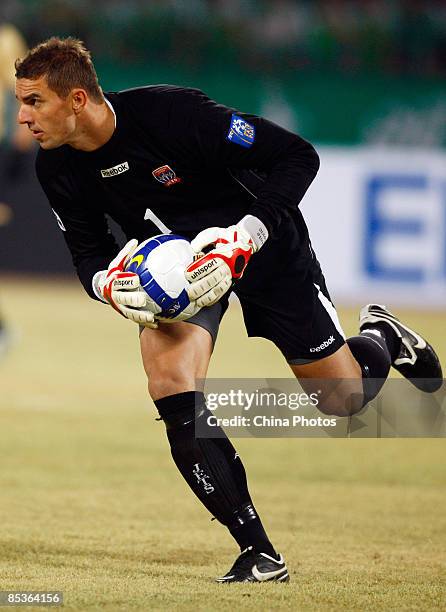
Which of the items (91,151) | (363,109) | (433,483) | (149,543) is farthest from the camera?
(363,109)

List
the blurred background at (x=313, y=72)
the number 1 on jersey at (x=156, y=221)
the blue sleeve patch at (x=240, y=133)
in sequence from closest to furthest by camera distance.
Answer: the blue sleeve patch at (x=240, y=133), the number 1 on jersey at (x=156, y=221), the blurred background at (x=313, y=72)

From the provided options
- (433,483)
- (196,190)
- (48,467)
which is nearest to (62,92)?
(196,190)

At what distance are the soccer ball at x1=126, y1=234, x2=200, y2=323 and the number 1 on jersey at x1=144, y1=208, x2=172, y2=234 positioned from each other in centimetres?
36

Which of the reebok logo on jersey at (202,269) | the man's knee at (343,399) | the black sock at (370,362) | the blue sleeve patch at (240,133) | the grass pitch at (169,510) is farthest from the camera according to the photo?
the black sock at (370,362)

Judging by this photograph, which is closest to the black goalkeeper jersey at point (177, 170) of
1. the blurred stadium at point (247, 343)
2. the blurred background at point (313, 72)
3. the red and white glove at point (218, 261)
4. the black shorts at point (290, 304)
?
the red and white glove at point (218, 261)

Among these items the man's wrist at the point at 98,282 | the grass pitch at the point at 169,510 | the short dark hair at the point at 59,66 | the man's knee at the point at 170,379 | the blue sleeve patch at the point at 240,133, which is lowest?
the grass pitch at the point at 169,510

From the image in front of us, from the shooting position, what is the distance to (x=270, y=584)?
429cm

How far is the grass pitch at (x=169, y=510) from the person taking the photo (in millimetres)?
4203

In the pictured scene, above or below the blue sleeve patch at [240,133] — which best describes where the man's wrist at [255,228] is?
below

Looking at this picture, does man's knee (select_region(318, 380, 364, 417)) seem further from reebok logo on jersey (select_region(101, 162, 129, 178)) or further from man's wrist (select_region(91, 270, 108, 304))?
reebok logo on jersey (select_region(101, 162, 129, 178))

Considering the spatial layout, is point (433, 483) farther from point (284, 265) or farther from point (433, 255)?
point (433, 255)

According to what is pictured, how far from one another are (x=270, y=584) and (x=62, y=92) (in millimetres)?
1949

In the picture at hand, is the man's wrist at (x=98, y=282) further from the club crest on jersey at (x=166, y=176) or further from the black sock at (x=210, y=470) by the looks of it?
the black sock at (x=210, y=470)

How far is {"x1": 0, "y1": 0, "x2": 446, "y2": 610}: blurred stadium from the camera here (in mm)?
4637
